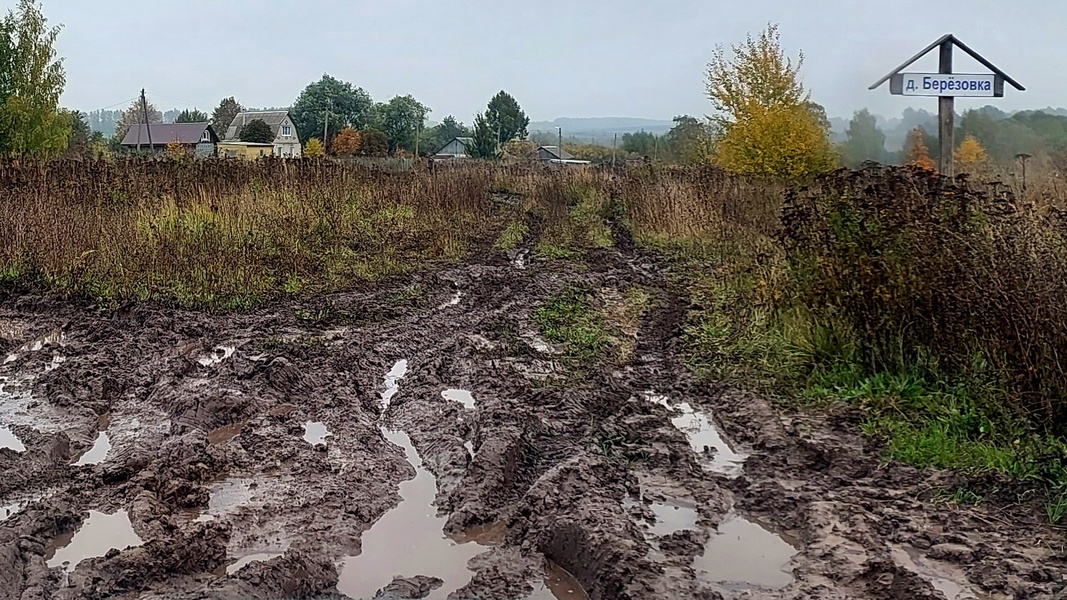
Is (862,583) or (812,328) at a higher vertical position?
(812,328)

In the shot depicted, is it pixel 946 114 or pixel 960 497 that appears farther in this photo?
Answer: pixel 946 114

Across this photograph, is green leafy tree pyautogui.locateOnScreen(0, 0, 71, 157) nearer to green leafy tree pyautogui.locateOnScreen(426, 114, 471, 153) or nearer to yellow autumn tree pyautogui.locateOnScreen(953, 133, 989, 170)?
yellow autumn tree pyautogui.locateOnScreen(953, 133, 989, 170)

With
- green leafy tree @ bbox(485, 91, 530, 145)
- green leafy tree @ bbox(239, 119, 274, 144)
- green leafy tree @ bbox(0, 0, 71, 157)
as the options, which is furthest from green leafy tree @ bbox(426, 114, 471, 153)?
green leafy tree @ bbox(0, 0, 71, 157)

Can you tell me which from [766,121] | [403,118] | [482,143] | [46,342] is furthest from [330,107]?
[46,342]

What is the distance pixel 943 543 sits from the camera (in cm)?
363

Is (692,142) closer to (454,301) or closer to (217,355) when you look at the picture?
(454,301)

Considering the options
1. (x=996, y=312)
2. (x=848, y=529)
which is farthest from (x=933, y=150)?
(x=848, y=529)

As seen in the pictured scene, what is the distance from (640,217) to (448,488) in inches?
479

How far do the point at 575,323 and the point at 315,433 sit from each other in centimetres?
335

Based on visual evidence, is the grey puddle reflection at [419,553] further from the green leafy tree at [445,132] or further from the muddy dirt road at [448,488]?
the green leafy tree at [445,132]

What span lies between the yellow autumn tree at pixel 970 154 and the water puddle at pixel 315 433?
10.0 metres

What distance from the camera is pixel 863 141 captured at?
37.7 ft

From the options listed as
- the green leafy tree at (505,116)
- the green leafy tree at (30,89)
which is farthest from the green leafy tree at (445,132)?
the green leafy tree at (30,89)

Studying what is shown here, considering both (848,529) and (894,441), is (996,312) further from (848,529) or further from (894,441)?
(848,529)
